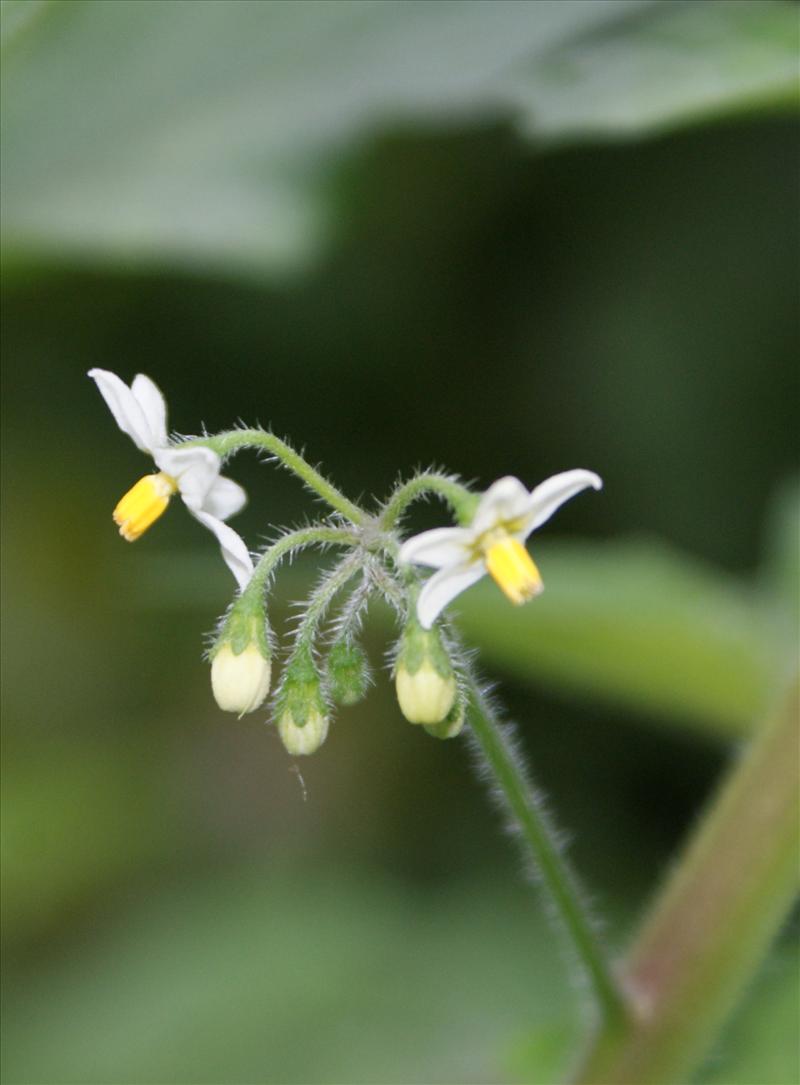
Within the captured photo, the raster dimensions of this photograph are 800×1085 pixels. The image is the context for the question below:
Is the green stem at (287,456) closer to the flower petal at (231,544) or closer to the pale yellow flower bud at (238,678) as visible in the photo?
the flower petal at (231,544)

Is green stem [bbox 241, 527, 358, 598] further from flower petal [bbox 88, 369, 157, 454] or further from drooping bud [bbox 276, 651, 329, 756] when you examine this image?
flower petal [bbox 88, 369, 157, 454]

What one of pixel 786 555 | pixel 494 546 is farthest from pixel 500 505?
pixel 786 555

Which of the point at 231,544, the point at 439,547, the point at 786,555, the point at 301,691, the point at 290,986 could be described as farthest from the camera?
the point at 290,986

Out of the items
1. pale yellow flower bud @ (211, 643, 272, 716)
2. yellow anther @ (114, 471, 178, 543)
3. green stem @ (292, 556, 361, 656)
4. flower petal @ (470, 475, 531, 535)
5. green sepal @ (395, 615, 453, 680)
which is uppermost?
yellow anther @ (114, 471, 178, 543)

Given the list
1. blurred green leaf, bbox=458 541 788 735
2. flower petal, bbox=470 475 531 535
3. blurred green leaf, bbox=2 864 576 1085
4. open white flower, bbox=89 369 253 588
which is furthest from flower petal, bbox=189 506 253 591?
blurred green leaf, bbox=2 864 576 1085

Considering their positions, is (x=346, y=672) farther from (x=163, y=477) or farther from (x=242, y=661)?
(x=163, y=477)

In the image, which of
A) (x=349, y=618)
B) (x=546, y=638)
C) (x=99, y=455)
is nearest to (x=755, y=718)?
(x=546, y=638)

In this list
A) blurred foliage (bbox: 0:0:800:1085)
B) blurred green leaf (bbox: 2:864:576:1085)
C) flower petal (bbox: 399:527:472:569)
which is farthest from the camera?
blurred green leaf (bbox: 2:864:576:1085)
